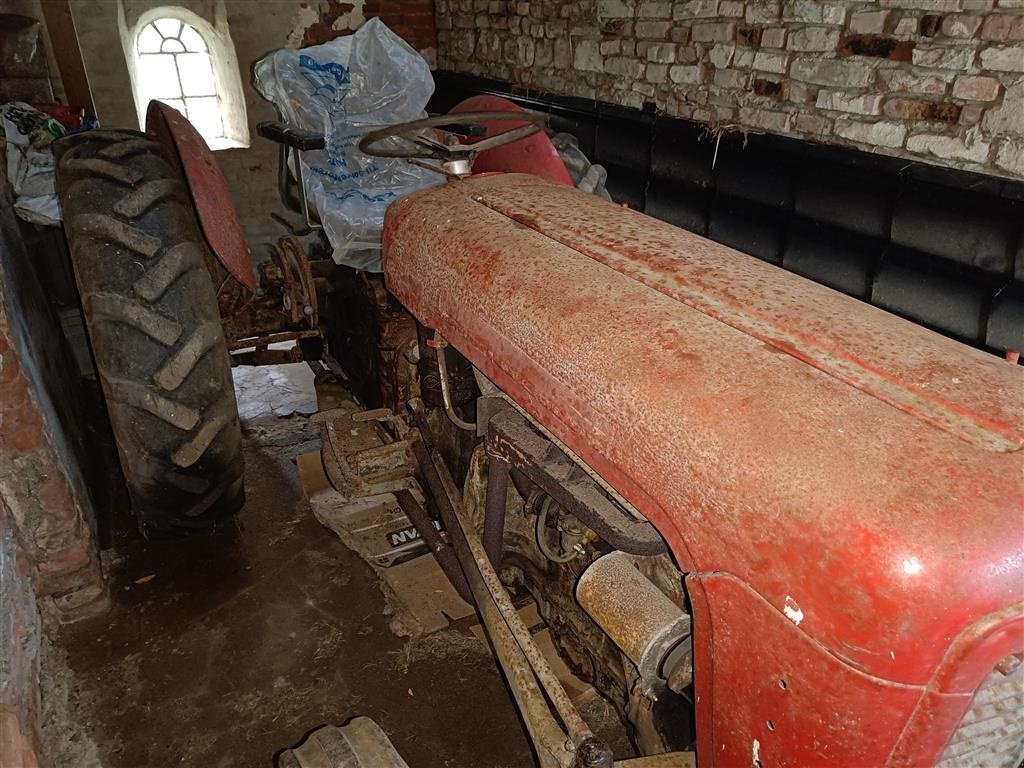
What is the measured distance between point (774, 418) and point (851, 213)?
2.32m

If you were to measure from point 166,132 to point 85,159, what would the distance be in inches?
23.4

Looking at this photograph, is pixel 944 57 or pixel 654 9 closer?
pixel 944 57

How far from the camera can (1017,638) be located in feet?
2.39

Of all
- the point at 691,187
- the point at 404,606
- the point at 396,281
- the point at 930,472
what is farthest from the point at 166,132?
the point at 930,472

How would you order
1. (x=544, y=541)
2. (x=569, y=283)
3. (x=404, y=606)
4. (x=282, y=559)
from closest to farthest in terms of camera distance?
1. (x=569, y=283)
2. (x=544, y=541)
3. (x=404, y=606)
4. (x=282, y=559)

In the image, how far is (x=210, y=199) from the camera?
7.53 ft

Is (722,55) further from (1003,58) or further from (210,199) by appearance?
(210,199)

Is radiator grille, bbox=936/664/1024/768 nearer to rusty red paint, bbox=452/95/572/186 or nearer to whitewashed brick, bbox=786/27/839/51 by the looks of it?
rusty red paint, bbox=452/95/572/186

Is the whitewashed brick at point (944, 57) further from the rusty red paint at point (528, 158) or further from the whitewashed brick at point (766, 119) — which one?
the rusty red paint at point (528, 158)

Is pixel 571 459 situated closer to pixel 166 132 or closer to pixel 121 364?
pixel 121 364

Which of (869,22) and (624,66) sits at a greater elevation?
(869,22)

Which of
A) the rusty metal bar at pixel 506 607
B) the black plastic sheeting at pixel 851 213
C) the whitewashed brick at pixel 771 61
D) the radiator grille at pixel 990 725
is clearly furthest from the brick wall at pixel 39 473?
the whitewashed brick at pixel 771 61

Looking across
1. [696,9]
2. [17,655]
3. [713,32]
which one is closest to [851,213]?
[713,32]

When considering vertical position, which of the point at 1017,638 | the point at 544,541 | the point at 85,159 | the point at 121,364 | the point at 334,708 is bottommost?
the point at 334,708
